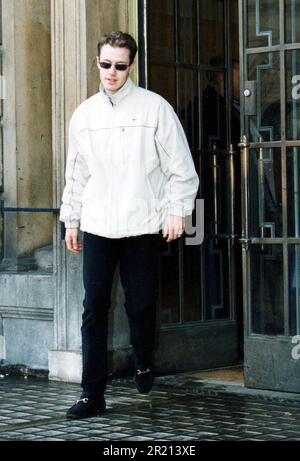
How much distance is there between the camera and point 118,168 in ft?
22.7

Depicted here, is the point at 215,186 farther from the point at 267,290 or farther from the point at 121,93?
the point at 121,93

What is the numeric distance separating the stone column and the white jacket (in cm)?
144

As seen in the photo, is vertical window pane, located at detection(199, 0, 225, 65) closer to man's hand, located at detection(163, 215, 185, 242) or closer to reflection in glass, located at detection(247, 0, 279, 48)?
reflection in glass, located at detection(247, 0, 279, 48)

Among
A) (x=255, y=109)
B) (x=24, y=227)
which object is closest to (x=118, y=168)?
(x=255, y=109)

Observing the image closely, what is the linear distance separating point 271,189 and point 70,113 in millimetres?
1542

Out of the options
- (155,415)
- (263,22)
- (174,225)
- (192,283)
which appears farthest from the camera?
(192,283)

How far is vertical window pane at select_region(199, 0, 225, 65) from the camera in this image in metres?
8.76

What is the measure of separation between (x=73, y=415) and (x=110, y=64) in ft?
6.22

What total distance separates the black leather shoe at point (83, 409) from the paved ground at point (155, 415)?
0.19 feet

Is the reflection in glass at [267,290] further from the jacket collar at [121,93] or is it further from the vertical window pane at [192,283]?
the jacket collar at [121,93]

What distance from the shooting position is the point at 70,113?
8.48 m

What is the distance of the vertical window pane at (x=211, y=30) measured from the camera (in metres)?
8.76

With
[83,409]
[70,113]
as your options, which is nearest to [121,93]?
[70,113]

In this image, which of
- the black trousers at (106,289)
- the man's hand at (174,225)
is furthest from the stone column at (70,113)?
the man's hand at (174,225)
